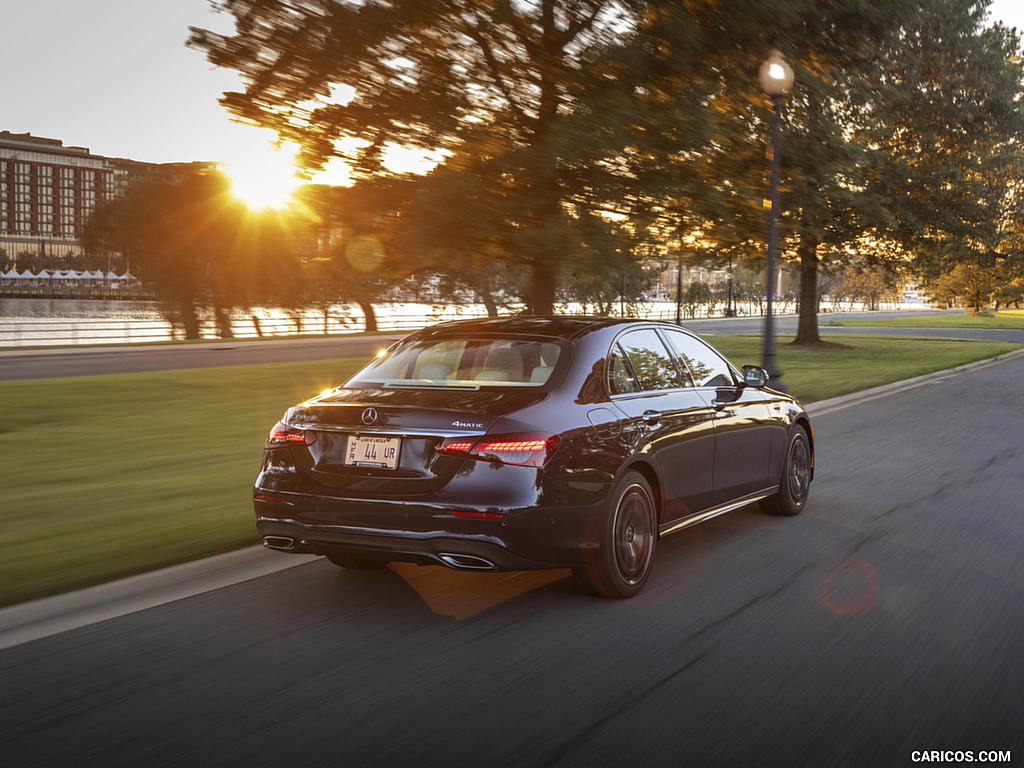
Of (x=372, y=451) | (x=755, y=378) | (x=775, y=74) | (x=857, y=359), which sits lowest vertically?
(x=857, y=359)

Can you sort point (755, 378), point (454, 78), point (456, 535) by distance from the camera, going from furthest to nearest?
point (454, 78), point (755, 378), point (456, 535)

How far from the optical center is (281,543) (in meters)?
5.49

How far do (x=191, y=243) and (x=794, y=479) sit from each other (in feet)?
185

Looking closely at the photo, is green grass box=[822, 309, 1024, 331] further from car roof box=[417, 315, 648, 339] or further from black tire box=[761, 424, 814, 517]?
car roof box=[417, 315, 648, 339]

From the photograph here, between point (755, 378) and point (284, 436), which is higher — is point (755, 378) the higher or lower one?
the higher one

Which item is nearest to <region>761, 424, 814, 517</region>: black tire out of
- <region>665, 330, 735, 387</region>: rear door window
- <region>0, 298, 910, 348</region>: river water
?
<region>665, 330, 735, 387</region>: rear door window

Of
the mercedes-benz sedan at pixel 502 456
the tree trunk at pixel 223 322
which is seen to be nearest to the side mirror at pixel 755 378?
the mercedes-benz sedan at pixel 502 456

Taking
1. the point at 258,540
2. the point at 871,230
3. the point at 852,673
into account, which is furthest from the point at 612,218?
the point at 871,230

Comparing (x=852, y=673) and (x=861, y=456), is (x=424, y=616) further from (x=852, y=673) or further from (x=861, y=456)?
(x=861, y=456)

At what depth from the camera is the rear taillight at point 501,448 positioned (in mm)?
5008

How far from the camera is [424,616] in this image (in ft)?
17.2

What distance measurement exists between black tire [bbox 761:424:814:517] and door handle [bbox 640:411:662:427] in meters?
2.11

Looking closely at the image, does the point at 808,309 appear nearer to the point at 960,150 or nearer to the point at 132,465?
the point at 960,150

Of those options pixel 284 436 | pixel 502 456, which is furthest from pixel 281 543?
pixel 502 456
